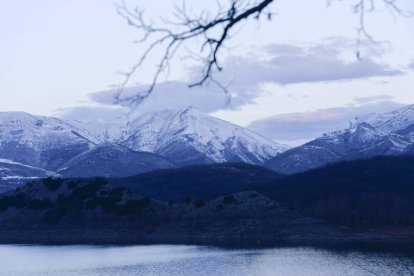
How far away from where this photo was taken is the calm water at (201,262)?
302ft

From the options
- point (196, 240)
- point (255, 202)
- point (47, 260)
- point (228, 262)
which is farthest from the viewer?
point (255, 202)

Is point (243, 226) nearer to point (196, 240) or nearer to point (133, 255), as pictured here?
point (196, 240)

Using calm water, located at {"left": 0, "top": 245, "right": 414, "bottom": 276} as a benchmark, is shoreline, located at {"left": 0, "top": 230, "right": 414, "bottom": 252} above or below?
above

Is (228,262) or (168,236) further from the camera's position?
(168,236)

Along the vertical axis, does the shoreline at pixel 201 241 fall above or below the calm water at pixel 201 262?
above

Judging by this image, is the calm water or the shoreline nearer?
the calm water

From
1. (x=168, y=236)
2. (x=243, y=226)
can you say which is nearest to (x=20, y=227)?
(x=168, y=236)

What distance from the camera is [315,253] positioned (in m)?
116

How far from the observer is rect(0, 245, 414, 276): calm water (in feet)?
302

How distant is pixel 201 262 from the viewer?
106 meters

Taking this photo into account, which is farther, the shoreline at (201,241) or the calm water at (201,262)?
the shoreline at (201,241)

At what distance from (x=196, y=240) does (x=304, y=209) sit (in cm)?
3488

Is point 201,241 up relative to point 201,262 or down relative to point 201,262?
up

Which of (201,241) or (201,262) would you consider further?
(201,241)
